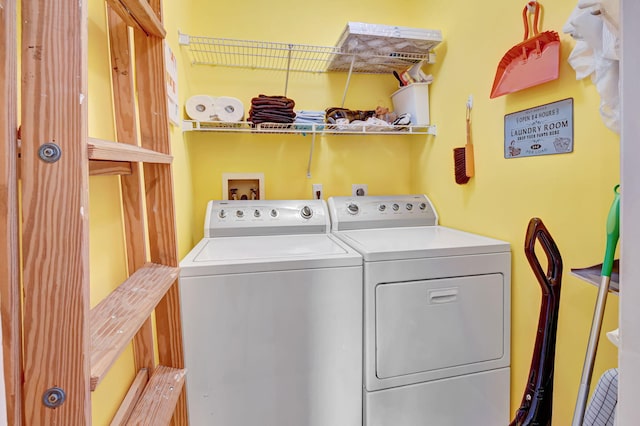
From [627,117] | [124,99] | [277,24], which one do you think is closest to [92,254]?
[124,99]

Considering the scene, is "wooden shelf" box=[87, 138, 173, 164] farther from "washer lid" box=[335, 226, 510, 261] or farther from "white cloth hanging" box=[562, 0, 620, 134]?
"white cloth hanging" box=[562, 0, 620, 134]

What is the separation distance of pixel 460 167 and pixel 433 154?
1.12ft

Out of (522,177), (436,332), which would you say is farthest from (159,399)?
(522,177)

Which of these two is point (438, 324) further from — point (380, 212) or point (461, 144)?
point (461, 144)

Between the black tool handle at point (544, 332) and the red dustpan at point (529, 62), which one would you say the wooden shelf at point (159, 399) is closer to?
the black tool handle at point (544, 332)

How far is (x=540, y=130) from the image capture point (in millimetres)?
1374

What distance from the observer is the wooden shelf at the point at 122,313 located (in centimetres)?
63

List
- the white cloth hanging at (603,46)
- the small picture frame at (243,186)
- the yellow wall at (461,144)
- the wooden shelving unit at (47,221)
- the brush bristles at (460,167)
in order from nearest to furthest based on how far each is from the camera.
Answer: the wooden shelving unit at (47,221)
the white cloth hanging at (603,46)
the yellow wall at (461,144)
the brush bristles at (460,167)
the small picture frame at (243,186)

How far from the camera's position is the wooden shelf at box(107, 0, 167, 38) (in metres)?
0.89

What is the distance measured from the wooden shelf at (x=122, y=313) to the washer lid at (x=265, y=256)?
0.69 ft

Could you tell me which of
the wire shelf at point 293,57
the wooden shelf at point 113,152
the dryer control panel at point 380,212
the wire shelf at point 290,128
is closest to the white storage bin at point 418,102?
the wire shelf at point 290,128

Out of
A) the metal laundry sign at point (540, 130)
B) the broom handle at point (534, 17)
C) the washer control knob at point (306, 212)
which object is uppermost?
the broom handle at point (534, 17)

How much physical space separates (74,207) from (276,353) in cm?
99

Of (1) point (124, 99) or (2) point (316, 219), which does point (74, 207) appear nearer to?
(1) point (124, 99)
